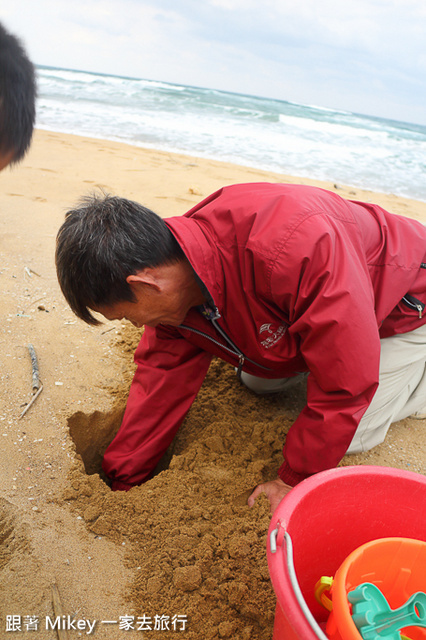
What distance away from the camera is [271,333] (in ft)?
5.17

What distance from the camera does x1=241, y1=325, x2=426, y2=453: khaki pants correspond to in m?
1.97

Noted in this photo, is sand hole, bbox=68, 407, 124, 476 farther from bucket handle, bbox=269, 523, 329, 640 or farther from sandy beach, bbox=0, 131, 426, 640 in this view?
bucket handle, bbox=269, 523, 329, 640

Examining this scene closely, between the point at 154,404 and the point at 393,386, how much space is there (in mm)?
993

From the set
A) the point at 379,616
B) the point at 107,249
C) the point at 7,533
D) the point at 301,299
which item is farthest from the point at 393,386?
the point at 7,533

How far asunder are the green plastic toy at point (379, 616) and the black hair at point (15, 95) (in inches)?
44.8

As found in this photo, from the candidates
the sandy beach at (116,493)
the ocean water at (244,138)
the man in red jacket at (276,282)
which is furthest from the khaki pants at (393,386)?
the ocean water at (244,138)

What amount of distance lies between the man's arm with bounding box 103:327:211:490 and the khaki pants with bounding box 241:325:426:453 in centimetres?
37

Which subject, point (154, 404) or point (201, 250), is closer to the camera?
point (201, 250)

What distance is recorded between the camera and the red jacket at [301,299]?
52.1 inches

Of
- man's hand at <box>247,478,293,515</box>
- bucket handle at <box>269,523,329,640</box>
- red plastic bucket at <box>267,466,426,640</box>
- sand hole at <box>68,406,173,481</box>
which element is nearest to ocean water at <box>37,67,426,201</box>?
sand hole at <box>68,406,173,481</box>

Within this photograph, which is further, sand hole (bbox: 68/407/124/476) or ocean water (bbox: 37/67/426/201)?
ocean water (bbox: 37/67/426/201)

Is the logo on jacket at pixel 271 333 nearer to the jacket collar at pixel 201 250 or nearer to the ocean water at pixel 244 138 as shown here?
the jacket collar at pixel 201 250

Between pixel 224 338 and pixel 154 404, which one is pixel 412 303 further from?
pixel 154 404

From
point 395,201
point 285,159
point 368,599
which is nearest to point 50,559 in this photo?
point 368,599
